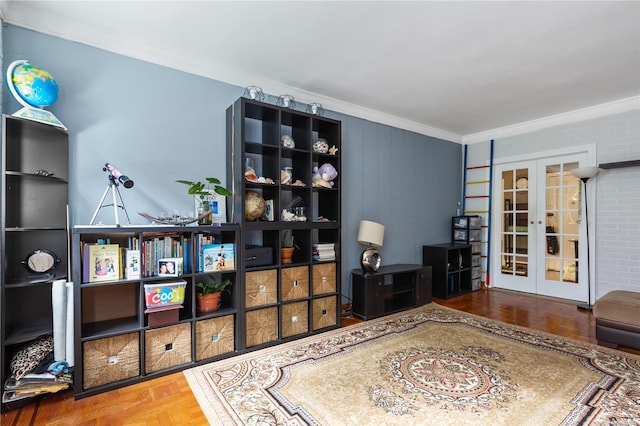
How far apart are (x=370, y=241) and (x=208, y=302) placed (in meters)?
2.04

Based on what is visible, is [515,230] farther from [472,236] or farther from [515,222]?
[472,236]

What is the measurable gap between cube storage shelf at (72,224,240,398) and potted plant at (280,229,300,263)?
0.51m

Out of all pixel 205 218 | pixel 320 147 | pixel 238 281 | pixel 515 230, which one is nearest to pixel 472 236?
pixel 515 230

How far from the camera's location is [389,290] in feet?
13.6

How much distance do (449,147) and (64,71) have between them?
5168mm

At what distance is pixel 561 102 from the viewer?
4.14 metres

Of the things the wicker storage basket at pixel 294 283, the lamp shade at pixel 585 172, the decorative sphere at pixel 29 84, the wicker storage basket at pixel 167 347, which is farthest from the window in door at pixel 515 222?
the decorative sphere at pixel 29 84

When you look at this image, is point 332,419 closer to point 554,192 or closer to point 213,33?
point 213,33

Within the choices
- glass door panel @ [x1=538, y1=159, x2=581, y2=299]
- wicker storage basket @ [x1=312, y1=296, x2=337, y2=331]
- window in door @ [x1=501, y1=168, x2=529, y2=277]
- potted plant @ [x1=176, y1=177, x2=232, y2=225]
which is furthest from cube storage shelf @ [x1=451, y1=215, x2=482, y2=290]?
potted plant @ [x1=176, y1=177, x2=232, y2=225]

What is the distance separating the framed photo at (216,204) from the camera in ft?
9.86

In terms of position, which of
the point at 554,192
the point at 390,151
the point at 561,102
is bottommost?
the point at 554,192

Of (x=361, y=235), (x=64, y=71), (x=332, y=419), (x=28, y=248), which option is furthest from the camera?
(x=361, y=235)

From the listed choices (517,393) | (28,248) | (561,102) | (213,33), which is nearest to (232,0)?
(213,33)

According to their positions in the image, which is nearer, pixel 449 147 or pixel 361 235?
pixel 361 235
